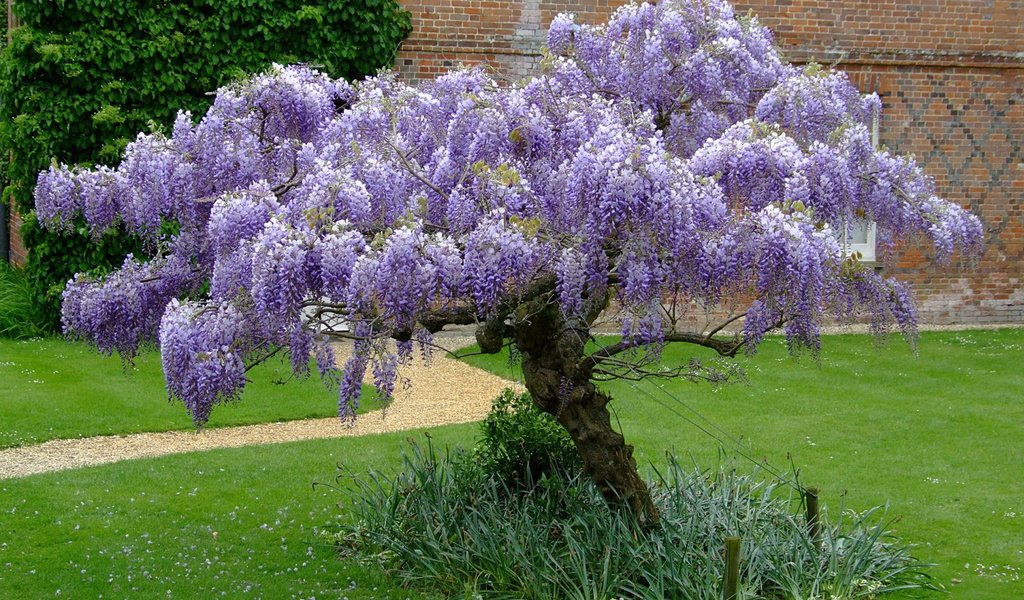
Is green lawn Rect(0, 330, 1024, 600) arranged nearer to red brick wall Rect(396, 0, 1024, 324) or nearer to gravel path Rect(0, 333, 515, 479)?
gravel path Rect(0, 333, 515, 479)

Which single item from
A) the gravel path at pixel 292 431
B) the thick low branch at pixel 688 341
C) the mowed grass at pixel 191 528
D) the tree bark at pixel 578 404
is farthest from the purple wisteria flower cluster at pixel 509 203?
the gravel path at pixel 292 431

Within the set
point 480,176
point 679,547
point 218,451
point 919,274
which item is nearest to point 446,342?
point 218,451

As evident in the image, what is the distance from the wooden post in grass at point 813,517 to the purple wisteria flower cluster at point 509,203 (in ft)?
4.45

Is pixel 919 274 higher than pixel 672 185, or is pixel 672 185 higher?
pixel 672 185

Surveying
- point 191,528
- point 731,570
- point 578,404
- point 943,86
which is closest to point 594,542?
point 578,404

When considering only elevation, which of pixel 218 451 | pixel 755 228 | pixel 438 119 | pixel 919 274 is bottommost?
pixel 218 451

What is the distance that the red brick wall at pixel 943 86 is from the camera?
14867 millimetres

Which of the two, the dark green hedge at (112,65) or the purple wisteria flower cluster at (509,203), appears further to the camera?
the dark green hedge at (112,65)

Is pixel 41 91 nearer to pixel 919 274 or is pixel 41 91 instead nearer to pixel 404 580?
pixel 404 580

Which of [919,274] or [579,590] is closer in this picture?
[579,590]

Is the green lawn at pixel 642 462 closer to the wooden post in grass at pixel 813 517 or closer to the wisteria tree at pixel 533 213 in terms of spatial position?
the wooden post in grass at pixel 813 517

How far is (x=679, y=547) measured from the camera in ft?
20.4

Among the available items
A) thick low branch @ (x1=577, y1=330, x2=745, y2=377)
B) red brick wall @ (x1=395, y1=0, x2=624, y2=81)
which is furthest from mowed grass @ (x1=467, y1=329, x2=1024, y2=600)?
red brick wall @ (x1=395, y1=0, x2=624, y2=81)

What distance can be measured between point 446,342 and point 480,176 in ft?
29.3
